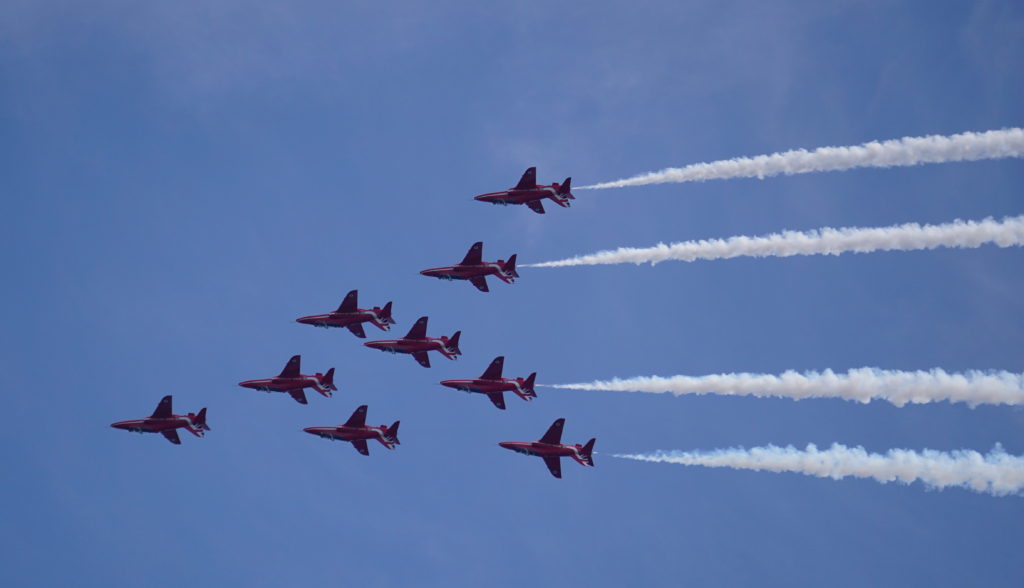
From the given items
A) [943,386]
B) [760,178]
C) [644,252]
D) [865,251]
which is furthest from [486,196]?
[943,386]

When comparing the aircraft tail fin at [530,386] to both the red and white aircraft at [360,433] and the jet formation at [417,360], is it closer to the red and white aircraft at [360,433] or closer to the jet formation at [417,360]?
the jet formation at [417,360]

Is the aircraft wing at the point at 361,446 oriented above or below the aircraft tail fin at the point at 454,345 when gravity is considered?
below

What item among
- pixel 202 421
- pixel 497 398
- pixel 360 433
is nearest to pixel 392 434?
pixel 360 433

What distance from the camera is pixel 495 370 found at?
89.1m

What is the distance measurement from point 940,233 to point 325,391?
42183mm

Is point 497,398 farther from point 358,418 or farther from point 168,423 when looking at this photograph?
point 168,423

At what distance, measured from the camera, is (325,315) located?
9250cm

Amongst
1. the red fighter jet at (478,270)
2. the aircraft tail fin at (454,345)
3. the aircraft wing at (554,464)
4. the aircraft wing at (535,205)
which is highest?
the aircraft wing at (535,205)

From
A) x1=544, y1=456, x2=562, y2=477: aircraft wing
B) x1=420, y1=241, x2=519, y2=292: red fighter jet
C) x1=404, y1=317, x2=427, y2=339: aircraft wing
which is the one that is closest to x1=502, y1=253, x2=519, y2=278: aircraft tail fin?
x1=420, y1=241, x2=519, y2=292: red fighter jet

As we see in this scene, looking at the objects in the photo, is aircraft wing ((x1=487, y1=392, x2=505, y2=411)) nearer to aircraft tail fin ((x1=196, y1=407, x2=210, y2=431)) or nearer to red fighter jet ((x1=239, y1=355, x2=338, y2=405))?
red fighter jet ((x1=239, y1=355, x2=338, y2=405))

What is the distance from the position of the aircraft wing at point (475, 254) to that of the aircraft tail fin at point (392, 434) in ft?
39.8

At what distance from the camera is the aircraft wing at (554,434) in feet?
282

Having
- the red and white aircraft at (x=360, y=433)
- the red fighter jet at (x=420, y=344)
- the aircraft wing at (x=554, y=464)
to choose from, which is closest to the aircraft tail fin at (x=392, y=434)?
the red and white aircraft at (x=360, y=433)

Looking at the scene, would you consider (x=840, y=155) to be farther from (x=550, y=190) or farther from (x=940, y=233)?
(x=550, y=190)
